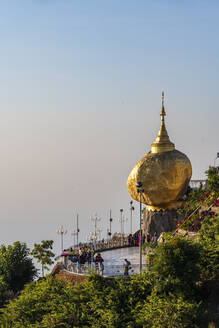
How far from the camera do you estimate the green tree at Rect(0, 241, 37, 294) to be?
1268 inches

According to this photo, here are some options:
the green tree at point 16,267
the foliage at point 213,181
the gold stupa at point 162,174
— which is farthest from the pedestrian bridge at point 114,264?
the foliage at point 213,181

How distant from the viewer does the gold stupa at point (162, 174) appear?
35.3 m

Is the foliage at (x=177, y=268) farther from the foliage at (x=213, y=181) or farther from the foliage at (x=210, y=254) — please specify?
the foliage at (x=213, y=181)

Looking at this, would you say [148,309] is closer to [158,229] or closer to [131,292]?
[131,292]

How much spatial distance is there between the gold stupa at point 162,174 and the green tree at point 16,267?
30.0ft

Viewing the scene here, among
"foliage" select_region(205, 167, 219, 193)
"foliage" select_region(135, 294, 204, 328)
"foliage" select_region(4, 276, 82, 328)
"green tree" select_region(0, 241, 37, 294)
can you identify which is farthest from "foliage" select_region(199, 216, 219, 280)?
"green tree" select_region(0, 241, 37, 294)

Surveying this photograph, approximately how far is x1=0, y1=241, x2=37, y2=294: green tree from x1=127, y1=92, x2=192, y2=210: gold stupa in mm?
9140

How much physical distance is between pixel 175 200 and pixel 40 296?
1485cm

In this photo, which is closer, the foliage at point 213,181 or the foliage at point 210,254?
the foliage at point 210,254

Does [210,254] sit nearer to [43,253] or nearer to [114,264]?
[114,264]

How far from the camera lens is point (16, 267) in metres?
32.6

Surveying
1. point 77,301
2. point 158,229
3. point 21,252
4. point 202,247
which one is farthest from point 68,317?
point 158,229

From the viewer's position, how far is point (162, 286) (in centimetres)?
2170

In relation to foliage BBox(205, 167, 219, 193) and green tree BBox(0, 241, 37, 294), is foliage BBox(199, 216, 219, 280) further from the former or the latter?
green tree BBox(0, 241, 37, 294)
